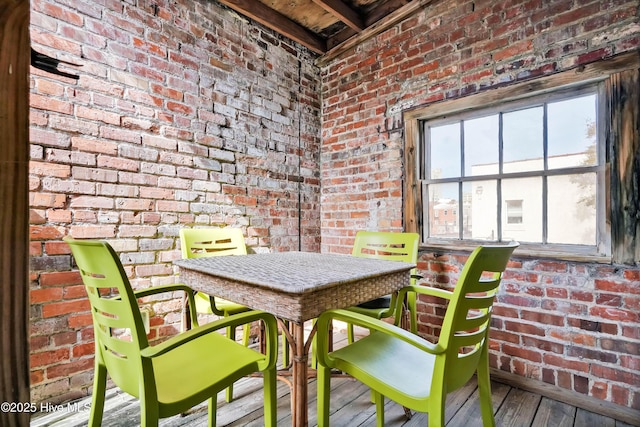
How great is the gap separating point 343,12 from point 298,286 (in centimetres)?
259

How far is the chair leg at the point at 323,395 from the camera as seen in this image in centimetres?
135

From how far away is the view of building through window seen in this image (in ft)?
6.66

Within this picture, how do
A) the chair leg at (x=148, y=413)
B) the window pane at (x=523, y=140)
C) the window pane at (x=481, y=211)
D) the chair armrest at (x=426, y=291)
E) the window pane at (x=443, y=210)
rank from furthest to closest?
1. the window pane at (x=443, y=210)
2. the window pane at (x=481, y=211)
3. the window pane at (x=523, y=140)
4. the chair armrest at (x=426, y=291)
5. the chair leg at (x=148, y=413)

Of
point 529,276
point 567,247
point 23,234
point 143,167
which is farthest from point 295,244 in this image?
point 23,234

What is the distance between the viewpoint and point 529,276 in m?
2.12

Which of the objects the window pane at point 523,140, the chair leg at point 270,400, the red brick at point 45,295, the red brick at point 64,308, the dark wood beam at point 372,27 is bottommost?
the chair leg at point 270,400

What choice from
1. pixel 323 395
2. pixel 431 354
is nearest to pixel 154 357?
pixel 323 395

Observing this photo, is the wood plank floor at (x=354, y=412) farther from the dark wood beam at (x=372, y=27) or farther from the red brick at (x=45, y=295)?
the dark wood beam at (x=372, y=27)

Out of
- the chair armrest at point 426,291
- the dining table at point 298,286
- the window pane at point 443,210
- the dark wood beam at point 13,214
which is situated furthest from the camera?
the window pane at point 443,210

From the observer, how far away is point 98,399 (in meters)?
1.30

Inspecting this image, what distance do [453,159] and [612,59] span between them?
3.50ft

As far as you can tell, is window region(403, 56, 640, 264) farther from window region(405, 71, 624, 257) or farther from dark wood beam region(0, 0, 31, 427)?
dark wood beam region(0, 0, 31, 427)

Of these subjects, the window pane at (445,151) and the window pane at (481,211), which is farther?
the window pane at (445,151)

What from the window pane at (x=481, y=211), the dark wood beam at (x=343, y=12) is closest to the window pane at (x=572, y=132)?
the window pane at (x=481, y=211)
